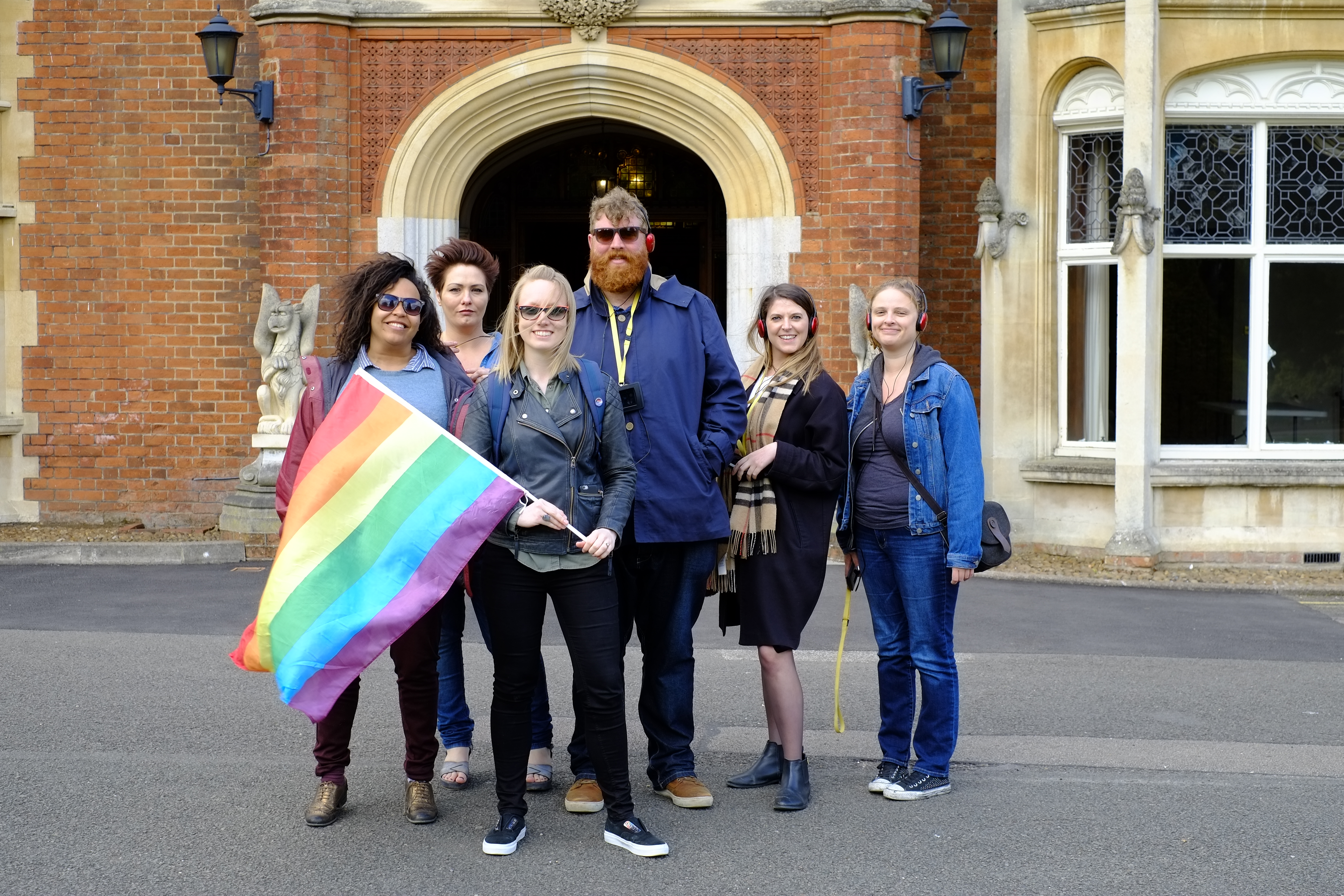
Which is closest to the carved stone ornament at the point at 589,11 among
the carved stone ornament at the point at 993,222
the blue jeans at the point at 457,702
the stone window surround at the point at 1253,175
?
the carved stone ornament at the point at 993,222

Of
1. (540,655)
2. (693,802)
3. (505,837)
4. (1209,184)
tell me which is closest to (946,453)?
(693,802)

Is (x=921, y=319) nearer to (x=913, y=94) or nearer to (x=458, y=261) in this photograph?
(x=458, y=261)

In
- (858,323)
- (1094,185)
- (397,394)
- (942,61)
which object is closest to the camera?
(397,394)

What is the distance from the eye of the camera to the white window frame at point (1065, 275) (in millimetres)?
11039

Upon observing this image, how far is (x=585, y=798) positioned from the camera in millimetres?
4832

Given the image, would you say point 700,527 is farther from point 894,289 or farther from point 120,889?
point 120,889

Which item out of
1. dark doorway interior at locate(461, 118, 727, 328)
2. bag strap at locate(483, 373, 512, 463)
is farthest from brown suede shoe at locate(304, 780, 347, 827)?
dark doorway interior at locate(461, 118, 727, 328)

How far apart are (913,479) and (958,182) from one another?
282 inches

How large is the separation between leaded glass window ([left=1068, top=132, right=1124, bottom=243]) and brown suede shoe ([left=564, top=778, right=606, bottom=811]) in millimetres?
7664

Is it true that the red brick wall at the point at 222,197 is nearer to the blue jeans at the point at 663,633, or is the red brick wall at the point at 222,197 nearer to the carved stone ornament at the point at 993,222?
the carved stone ornament at the point at 993,222

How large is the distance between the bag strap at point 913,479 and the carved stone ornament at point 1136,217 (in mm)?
6106

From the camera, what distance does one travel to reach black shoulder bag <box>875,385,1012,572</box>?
4930mm

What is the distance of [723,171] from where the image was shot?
1125 centimetres

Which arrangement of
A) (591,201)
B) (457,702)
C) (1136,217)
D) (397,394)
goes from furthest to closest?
1. (591,201)
2. (1136,217)
3. (457,702)
4. (397,394)
